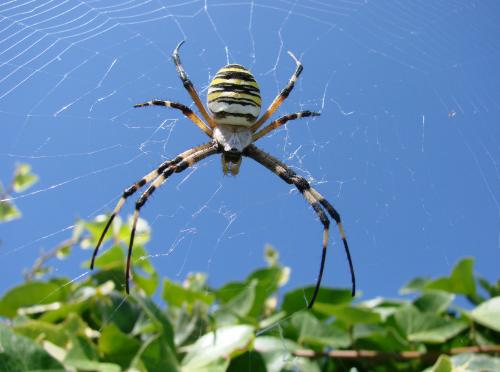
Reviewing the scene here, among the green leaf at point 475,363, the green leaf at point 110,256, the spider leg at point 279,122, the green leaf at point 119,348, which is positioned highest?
the spider leg at point 279,122

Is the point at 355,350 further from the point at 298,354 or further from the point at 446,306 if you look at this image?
the point at 446,306

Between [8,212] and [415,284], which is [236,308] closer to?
[415,284]

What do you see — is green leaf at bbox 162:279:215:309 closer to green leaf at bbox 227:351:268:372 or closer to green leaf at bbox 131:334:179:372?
green leaf at bbox 227:351:268:372

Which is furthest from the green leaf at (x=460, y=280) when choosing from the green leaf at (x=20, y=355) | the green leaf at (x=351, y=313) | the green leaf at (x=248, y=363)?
the green leaf at (x=20, y=355)

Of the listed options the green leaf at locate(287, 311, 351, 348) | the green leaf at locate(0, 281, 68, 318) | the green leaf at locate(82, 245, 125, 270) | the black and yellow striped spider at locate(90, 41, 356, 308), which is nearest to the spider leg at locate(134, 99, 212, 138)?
the black and yellow striped spider at locate(90, 41, 356, 308)

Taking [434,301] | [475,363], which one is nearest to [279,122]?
[434,301]

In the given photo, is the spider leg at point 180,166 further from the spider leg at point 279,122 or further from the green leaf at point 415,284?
the green leaf at point 415,284
